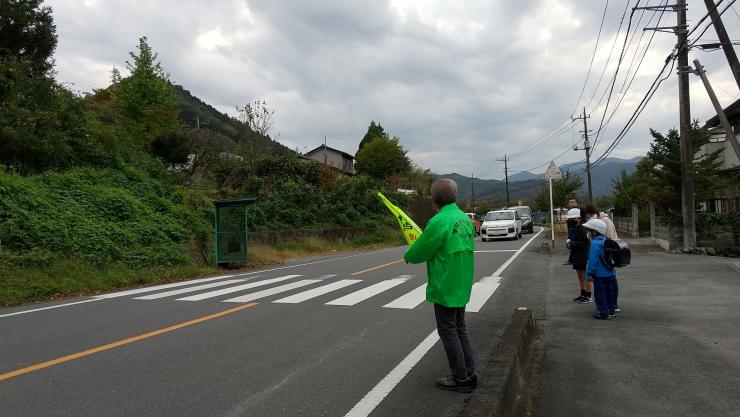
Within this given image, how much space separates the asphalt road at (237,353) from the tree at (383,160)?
43331 mm

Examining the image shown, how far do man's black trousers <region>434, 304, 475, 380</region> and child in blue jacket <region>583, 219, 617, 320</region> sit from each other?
3.68 meters

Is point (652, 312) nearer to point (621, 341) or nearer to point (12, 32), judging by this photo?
point (621, 341)

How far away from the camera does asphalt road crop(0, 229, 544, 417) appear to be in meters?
4.10

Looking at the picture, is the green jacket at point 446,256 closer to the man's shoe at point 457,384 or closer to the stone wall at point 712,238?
the man's shoe at point 457,384

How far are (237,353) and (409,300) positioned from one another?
13.1 feet

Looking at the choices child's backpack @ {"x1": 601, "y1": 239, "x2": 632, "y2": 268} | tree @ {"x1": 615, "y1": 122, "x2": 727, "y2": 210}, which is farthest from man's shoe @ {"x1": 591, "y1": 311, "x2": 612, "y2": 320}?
tree @ {"x1": 615, "y1": 122, "x2": 727, "y2": 210}

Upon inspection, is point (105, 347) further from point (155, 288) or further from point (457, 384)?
point (155, 288)

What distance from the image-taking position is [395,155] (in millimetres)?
53500

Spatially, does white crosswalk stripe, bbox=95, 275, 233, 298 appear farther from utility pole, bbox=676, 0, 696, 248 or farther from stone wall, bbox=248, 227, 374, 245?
utility pole, bbox=676, 0, 696, 248

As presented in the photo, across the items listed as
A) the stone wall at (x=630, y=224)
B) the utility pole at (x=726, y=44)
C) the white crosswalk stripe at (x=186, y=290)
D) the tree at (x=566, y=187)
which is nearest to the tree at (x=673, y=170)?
the utility pole at (x=726, y=44)

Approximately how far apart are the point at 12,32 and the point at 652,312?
76.7 feet

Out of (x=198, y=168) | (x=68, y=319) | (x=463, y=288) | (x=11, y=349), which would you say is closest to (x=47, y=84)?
(x=198, y=168)

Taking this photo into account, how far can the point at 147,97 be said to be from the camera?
93.7 feet

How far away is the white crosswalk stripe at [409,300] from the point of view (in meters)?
8.37
